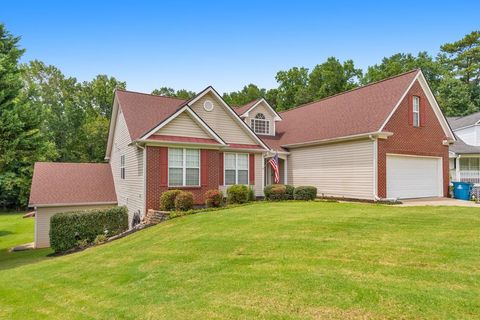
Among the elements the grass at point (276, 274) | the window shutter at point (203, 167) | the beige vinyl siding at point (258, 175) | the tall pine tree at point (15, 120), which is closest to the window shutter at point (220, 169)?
the window shutter at point (203, 167)

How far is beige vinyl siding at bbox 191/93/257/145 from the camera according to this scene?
58.4 feet

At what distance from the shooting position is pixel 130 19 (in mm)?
14570

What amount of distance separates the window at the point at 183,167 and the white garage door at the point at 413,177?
10292 mm

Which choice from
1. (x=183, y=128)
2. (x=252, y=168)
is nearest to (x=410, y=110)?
(x=252, y=168)

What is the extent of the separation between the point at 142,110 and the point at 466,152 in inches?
1032

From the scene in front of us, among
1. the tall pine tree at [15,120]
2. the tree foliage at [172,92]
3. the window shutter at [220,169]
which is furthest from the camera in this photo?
the tree foliage at [172,92]

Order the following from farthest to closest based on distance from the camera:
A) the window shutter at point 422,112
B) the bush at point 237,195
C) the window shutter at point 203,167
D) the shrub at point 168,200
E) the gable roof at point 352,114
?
the window shutter at point 422,112
the gable roof at point 352,114
the window shutter at point 203,167
the bush at point 237,195
the shrub at point 168,200

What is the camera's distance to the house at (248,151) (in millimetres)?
15602

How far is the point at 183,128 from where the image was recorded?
15820 mm

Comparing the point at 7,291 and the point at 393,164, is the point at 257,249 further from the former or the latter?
the point at 393,164

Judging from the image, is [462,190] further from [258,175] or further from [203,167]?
[203,167]

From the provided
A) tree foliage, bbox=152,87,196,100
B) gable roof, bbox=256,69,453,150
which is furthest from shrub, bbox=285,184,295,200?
tree foliage, bbox=152,87,196,100

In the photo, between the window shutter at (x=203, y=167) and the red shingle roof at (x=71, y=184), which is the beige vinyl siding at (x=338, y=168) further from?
the red shingle roof at (x=71, y=184)

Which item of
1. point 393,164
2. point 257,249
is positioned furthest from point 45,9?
point 393,164
